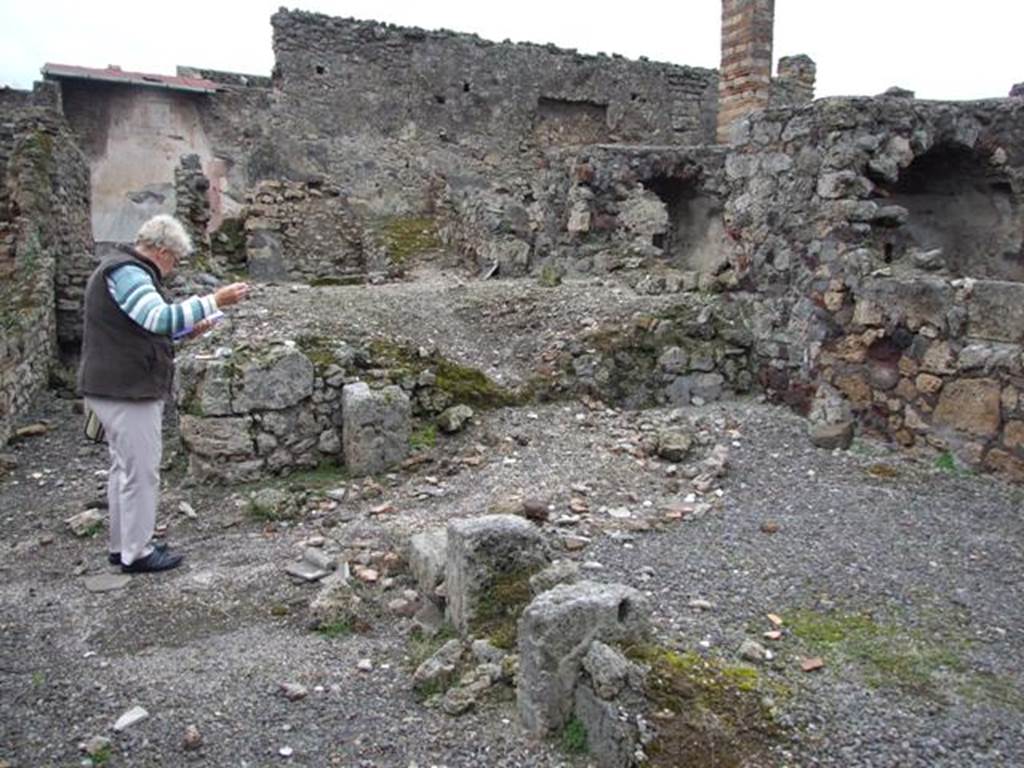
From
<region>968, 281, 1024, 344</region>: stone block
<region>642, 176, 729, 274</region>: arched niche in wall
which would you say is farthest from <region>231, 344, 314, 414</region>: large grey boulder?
<region>642, 176, 729, 274</region>: arched niche in wall

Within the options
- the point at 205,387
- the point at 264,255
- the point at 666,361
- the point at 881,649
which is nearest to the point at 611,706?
the point at 881,649

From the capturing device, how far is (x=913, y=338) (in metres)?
5.45

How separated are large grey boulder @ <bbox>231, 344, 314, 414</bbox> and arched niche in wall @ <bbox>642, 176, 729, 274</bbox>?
4.46 metres

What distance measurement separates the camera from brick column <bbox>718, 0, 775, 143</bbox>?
10.9 metres

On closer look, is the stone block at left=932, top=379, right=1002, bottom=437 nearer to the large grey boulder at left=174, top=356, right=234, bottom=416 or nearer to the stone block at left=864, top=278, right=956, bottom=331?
the stone block at left=864, top=278, right=956, bottom=331

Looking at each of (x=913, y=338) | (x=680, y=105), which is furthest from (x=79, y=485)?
(x=680, y=105)

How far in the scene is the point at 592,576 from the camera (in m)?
3.92

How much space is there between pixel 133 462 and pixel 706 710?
9.67 feet

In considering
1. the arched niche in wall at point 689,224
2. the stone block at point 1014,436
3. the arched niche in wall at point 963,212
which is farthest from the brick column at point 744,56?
the stone block at point 1014,436

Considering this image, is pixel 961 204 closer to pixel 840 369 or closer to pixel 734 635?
pixel 840 369

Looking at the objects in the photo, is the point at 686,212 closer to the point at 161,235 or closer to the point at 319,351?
the point at 319,351

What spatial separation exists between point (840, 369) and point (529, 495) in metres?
2.42

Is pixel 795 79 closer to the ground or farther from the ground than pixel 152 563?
farther from the ground

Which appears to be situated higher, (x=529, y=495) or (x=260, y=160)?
(x=260, y=160)
